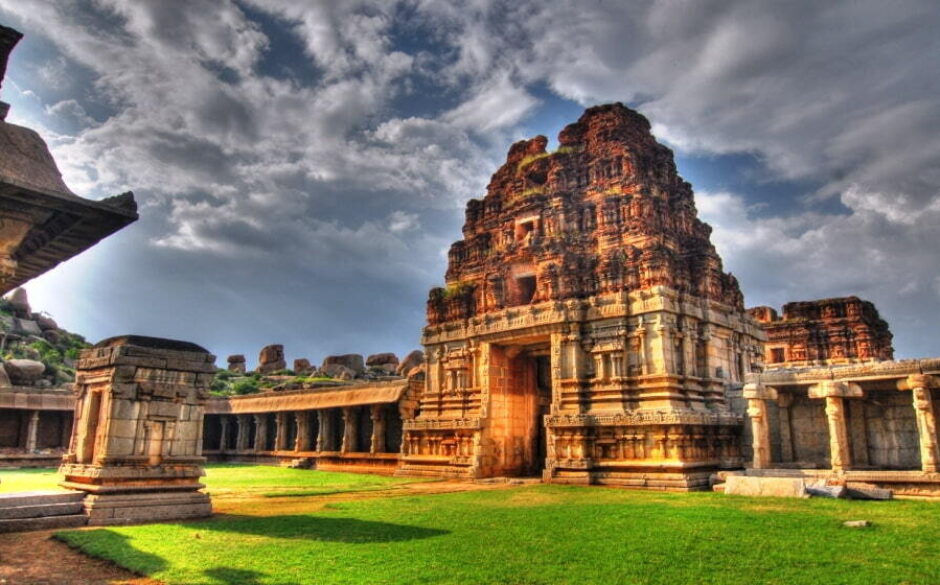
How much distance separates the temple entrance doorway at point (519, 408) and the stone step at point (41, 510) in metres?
15.6

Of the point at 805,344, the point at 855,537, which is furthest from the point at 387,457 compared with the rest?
the point at 805,344

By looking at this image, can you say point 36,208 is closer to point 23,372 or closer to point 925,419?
point 925,419

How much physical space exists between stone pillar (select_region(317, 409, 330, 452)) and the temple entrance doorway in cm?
1059

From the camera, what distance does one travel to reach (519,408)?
26.9 m

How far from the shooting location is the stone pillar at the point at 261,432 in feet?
118

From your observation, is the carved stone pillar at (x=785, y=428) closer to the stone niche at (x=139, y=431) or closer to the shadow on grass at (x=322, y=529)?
the shadow on grass at (x=322, y=529)

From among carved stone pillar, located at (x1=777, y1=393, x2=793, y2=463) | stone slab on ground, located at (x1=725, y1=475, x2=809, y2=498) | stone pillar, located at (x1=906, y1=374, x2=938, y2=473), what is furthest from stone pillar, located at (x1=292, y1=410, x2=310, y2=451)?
stone pillar, located at (x1=906, y1=374, x2=938, y2=473)

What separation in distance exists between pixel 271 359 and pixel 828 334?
49898 mm

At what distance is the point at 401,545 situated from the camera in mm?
9508

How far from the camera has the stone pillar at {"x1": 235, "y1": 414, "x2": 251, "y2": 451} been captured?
37.2 meters

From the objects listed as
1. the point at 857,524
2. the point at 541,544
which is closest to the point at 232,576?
the point at 541,544

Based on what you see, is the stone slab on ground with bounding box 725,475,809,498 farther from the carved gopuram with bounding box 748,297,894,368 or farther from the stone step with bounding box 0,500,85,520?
the carved gopuram with bounding box 748,297,894,368

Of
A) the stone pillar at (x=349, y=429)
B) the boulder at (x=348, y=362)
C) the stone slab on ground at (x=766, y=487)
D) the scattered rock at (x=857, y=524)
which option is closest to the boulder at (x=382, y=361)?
the boulder at (x=348, y=362)

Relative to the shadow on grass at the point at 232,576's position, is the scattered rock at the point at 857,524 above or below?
above
